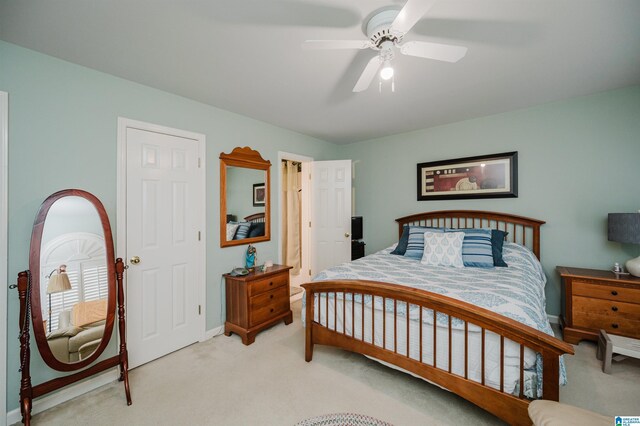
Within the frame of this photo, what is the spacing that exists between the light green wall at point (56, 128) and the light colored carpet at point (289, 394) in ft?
1.58

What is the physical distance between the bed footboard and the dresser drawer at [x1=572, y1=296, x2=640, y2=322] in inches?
69.3

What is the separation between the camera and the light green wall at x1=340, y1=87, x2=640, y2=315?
8.96ft

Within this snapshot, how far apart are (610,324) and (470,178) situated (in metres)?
1.98

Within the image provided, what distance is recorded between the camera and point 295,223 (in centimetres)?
479

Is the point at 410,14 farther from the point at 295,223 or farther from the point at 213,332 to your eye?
the point at 295,223

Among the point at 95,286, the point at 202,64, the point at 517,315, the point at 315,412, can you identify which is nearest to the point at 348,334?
the point at 315,412

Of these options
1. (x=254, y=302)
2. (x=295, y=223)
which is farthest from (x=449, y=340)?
(x=295, y=223)

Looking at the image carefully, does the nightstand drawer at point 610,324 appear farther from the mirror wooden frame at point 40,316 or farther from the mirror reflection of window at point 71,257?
the mirror reflection of window at point 71,257

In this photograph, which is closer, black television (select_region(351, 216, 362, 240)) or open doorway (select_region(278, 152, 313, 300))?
black television (select_region(351, 216, 362, 240))

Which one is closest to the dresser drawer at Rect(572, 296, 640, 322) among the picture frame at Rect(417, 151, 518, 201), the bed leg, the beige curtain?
the picture frame at Rect(417, 151, 518, 201)

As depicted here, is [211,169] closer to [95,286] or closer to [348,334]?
[95,286]

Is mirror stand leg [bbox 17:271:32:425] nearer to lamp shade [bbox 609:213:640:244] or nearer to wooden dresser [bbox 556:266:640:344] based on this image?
wooden dresser [bbox 556:266:640:344]

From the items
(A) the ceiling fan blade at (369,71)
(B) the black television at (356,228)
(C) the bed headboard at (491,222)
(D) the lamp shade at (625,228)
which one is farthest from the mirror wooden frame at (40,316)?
(D) the lamp shade at (625,228)

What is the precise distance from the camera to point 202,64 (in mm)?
2139
